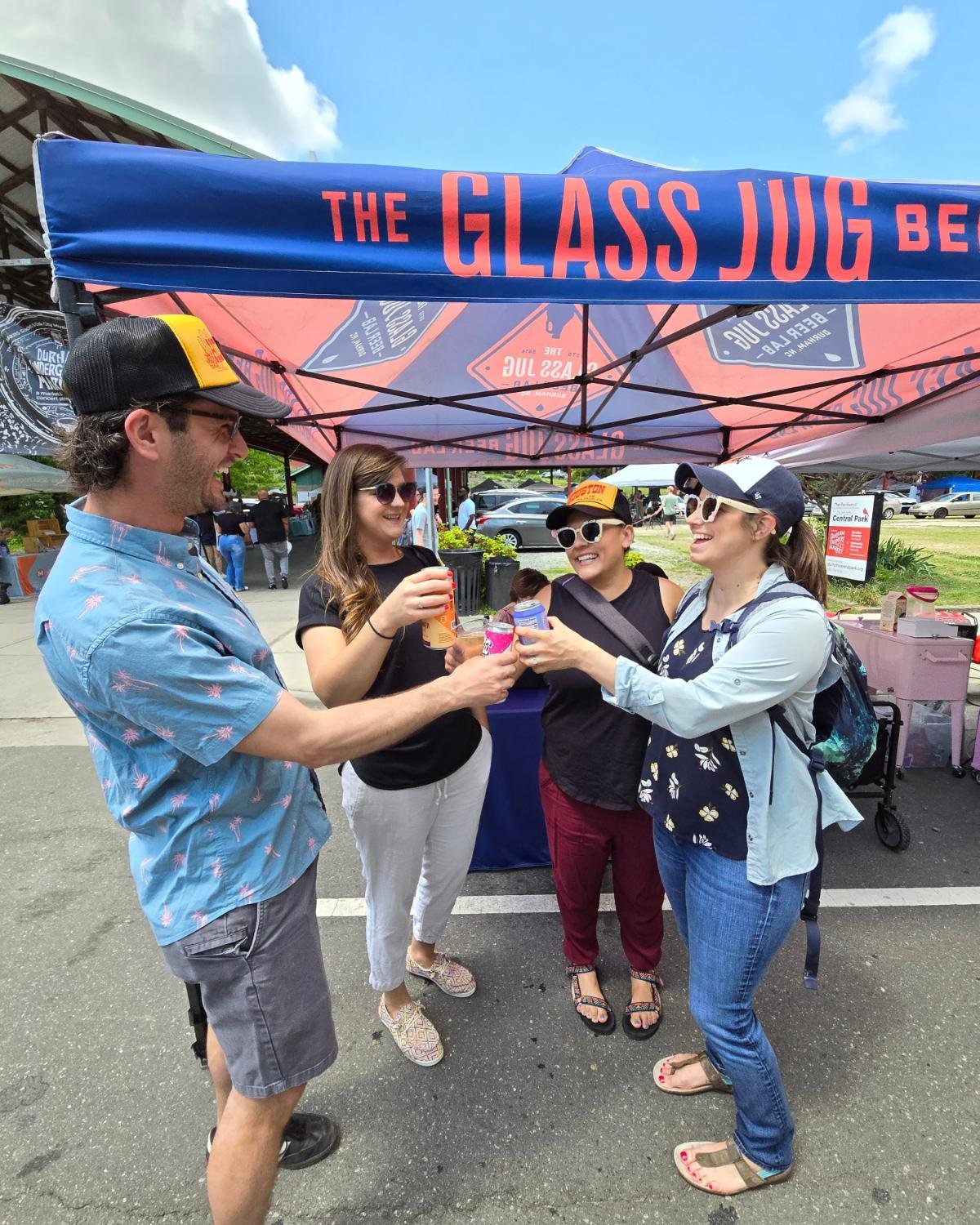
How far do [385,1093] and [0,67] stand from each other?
12.2 meters

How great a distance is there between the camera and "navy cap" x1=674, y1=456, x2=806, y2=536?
1504 mm

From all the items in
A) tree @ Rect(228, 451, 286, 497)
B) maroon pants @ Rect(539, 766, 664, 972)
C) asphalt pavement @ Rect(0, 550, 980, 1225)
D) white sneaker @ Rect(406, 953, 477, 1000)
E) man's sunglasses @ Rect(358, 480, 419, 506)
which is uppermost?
tree @ Rect(228, 451, 286, 497)

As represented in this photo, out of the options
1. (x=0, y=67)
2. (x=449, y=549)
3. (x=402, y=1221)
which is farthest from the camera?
(x=449, y=549)

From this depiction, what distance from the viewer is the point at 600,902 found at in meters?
2.94

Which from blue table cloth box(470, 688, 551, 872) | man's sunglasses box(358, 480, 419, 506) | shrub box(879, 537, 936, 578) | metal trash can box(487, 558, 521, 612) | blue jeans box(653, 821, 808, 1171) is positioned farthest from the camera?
shrub box(879, 537, 936, 578)

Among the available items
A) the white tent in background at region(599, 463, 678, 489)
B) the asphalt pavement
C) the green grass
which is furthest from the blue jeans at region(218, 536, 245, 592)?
the asphalt pavement

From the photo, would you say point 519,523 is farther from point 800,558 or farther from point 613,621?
point 800,558

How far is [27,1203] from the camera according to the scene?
167cm

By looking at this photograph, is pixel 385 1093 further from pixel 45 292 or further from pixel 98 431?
pixel 45 292

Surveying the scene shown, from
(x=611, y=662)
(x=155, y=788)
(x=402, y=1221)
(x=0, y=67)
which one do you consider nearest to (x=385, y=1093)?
(x=402, y=1221)

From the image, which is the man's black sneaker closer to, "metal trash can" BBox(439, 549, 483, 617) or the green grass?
"metal trash can" BBox(439, 549, 483, 617)

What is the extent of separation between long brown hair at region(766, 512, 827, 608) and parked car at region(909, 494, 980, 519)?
37104mm

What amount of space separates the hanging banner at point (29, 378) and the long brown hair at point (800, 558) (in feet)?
34.9

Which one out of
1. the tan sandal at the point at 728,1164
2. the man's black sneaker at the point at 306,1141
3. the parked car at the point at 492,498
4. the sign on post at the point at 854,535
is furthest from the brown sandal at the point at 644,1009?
the parked car at the point at 492,498
